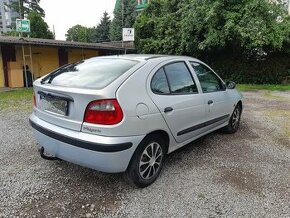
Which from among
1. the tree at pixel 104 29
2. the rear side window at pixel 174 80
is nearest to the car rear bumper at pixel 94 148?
the rear side window at pixel 174 80

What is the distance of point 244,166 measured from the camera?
150 inches

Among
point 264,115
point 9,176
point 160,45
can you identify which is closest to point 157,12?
point 160,45

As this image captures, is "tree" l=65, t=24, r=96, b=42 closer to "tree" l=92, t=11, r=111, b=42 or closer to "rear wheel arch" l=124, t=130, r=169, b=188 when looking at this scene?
"tree" l=92, t=11, r=111, b=42

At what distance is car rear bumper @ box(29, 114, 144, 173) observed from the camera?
2.71m

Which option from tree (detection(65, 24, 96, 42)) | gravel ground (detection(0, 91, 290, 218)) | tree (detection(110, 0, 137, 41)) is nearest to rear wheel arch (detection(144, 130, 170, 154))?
gravel ground (detection(0, 91, 290, 218))

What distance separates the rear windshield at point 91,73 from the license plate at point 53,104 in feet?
0.61

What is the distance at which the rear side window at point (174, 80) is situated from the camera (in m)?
3.27

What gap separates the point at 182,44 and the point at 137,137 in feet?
42.6

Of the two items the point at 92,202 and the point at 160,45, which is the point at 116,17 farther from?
the point at 92,202

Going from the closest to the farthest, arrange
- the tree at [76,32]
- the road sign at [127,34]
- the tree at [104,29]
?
1. the road sign at [127,34]
2. the tree at [104,29]
3. the tree at [76,32]

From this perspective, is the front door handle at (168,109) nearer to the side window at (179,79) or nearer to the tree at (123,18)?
the side window at (179,79)

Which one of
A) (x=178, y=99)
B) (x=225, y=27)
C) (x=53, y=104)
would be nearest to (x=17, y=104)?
(x=53, y=104)

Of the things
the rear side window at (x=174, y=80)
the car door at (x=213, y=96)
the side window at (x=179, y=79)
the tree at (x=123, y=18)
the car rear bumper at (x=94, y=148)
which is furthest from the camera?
the tree at (x=123, y=18)

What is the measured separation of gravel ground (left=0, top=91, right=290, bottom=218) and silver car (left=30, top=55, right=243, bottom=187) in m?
0.28
